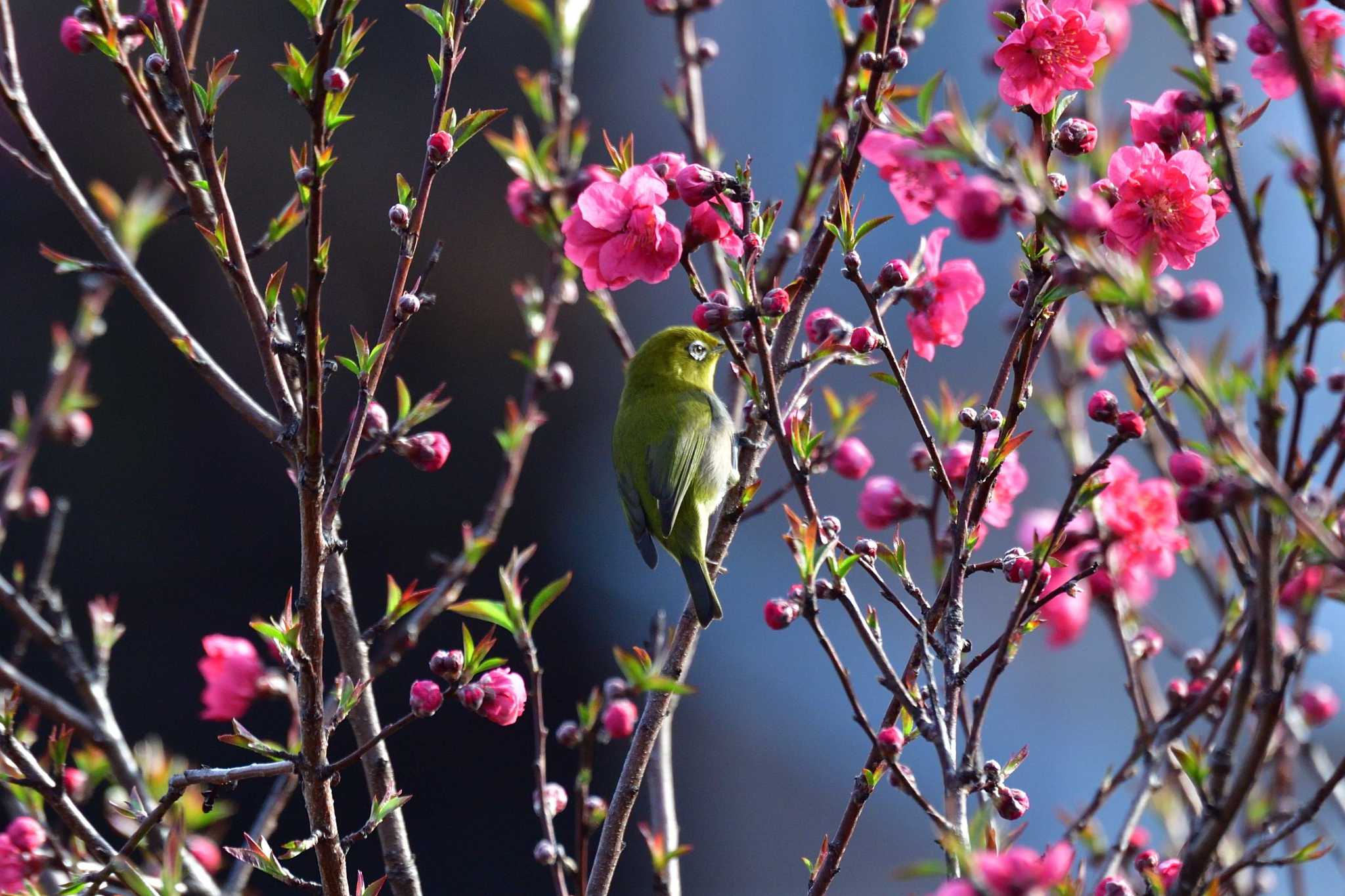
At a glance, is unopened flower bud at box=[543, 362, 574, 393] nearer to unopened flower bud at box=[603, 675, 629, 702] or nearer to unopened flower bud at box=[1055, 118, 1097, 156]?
unopened flower bud at box=[603, 675, 629, 702]

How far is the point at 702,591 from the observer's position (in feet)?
5.99

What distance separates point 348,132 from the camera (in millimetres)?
4266

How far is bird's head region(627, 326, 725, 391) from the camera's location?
2.79 metres

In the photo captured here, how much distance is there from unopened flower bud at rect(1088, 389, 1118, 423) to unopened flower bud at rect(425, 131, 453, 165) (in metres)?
0.81

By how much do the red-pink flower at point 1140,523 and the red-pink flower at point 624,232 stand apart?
2.50ft

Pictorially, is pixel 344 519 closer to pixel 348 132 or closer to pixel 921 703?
pixel 348 132

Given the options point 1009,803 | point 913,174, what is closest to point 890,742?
point 1009,803

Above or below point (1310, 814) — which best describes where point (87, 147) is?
above

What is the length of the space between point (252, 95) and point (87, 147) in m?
0.60

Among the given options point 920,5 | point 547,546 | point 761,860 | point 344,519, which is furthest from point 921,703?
point 761,860

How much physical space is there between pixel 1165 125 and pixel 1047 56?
17cm

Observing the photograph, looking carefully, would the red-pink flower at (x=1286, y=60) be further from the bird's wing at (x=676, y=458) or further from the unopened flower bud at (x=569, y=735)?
the bird's wing at (x=676, y=458)

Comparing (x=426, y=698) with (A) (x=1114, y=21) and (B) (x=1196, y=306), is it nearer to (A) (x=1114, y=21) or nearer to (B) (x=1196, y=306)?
(B) (x=1196, y=306)

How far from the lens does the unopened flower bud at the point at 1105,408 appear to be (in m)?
1.32
